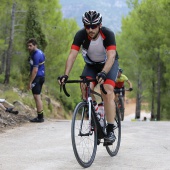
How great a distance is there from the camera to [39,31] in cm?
2081

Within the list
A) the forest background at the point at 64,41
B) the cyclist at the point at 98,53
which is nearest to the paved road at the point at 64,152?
the cyclist at the point at 98,53

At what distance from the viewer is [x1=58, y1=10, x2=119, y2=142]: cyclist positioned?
5266 millimetres

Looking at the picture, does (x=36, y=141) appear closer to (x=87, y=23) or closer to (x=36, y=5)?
(x=87, y=23)

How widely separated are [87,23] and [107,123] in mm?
1363

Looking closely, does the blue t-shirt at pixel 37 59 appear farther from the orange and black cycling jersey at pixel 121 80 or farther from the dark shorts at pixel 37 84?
the orange and black cycling jersey at pixel 121 80

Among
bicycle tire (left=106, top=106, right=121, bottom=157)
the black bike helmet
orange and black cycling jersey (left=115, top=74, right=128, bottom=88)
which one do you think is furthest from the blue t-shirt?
the black bike helmet

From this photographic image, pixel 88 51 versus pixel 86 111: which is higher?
pixel 88 51

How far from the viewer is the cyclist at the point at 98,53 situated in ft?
17.3

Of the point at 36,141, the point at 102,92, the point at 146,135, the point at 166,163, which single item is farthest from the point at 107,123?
the point at 146,135

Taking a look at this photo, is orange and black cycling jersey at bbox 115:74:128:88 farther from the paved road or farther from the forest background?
the forest background

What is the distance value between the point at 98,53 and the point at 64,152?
158 cm

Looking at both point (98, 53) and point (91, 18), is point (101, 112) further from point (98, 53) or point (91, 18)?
point (91, 18)

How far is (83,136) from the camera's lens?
5.20m

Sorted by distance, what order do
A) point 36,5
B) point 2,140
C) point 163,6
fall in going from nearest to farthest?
point 2,140
point 36,5
point 163,6
